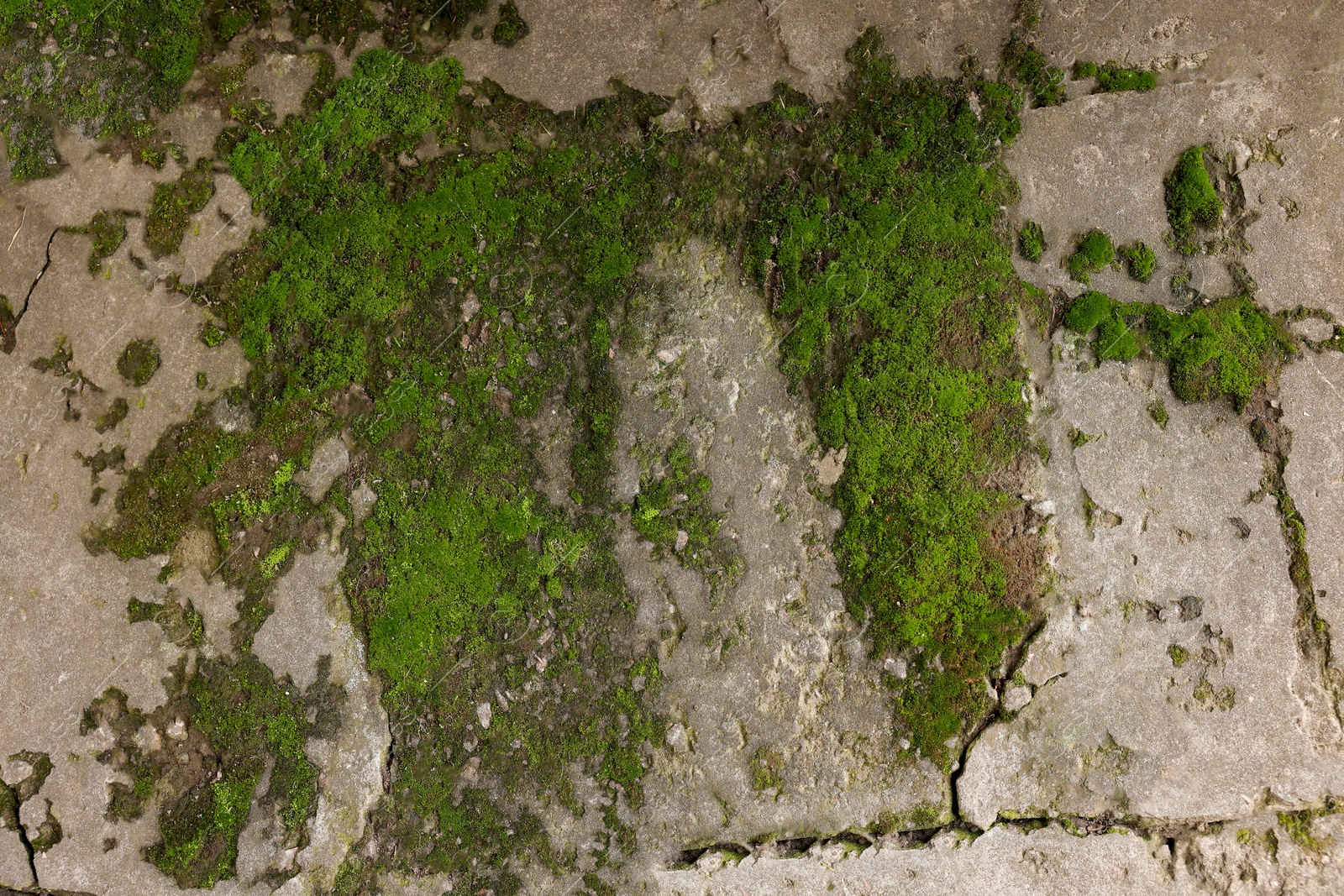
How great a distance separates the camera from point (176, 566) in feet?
13.9

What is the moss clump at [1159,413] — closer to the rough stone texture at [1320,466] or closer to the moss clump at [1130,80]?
the rough stone texture at [1320,466]

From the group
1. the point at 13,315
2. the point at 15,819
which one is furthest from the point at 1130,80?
the point at 15,819

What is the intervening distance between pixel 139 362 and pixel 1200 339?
578cm

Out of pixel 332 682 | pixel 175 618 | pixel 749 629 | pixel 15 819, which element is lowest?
pixel 15 819

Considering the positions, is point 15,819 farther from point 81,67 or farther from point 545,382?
point 81,67

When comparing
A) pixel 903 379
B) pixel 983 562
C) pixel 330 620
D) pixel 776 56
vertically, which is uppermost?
pixel 776 56

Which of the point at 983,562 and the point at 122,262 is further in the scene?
the point at 122,262

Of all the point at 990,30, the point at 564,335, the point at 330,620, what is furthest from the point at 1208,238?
the point at 330,620

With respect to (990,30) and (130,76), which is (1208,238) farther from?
(130,76)

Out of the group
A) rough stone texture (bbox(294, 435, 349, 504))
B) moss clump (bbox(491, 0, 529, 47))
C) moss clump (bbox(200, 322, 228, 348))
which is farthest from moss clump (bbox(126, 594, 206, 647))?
moss clump (bbox(491, 0, 529, 47))

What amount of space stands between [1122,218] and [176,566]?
217 inches

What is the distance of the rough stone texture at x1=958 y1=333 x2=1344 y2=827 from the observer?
3.89 metres

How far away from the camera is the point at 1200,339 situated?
157 inches

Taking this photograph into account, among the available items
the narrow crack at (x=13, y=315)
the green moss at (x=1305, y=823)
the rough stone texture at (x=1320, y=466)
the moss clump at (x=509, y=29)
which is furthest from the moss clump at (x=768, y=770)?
the narrow crack at (x=13, y=315)
